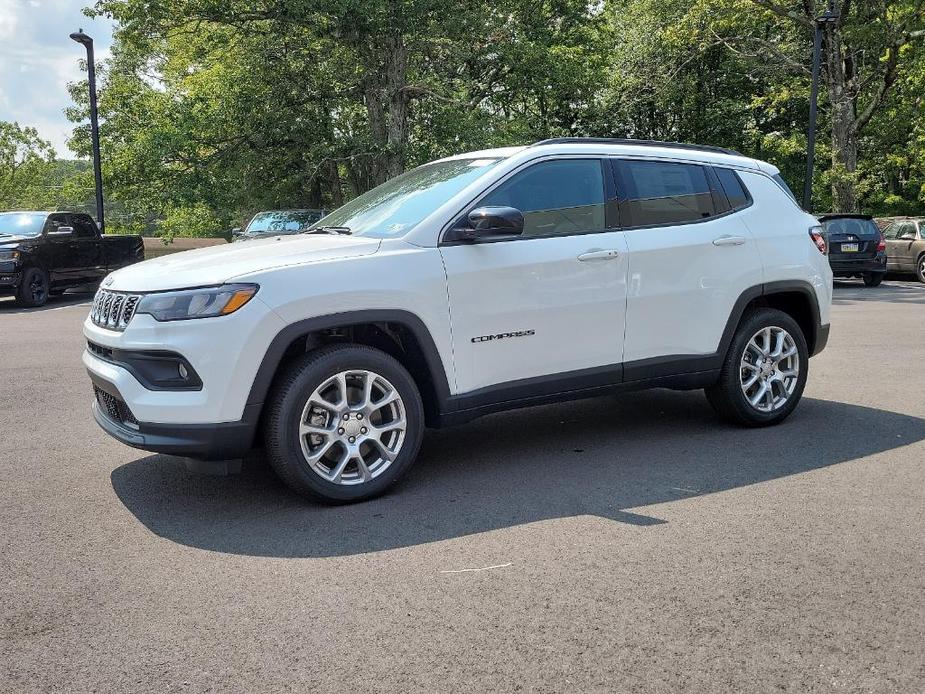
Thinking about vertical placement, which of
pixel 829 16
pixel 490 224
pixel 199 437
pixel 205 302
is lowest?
pixel 199 437

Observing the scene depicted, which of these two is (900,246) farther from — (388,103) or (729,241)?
(729,241)

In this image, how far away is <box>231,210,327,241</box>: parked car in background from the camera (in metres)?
18.6

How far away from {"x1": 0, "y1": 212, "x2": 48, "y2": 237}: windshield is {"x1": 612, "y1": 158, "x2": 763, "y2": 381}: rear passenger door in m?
14.3

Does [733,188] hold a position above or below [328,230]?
above

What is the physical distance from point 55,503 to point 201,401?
1.12m

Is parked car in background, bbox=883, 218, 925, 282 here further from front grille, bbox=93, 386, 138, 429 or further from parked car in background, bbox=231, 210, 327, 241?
front grille, bbox=93, 386, 138, 429

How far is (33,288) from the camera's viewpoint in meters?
16.5

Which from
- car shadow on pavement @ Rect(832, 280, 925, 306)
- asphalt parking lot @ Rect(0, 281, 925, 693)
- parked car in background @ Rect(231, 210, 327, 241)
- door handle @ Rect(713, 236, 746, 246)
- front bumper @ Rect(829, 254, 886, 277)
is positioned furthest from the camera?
front bumper @ Rect(829, 254, 886, 277)

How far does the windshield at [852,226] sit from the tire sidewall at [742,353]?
14.6 m

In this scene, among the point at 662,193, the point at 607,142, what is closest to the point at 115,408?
the point at 607,142

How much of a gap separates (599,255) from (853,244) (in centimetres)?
1645

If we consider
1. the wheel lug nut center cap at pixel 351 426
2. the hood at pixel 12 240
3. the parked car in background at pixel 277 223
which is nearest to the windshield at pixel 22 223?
the hood at pixel 12 240

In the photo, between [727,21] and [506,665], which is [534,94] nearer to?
[727,21]

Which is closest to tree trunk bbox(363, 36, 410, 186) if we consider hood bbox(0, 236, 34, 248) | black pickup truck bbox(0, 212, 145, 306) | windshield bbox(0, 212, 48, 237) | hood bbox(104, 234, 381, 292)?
black pickup truck bbox(0, 212, 145, 306)
